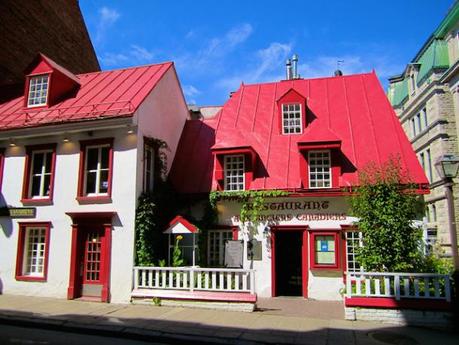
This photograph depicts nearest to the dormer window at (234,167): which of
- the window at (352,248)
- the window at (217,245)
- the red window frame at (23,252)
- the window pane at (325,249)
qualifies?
the window at (217,245)

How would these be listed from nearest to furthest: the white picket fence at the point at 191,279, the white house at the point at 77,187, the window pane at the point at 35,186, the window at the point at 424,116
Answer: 1. the white picket fence at the point at 191,279
2. the white house at the point at 77,187
3. the window pane at the point at 35,186
4. the window at the point at 424,116

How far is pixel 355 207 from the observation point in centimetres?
1286

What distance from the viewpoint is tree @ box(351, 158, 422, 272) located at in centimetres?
1180

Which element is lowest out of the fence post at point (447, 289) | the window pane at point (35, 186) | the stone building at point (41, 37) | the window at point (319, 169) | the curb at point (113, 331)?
the curb at point (113, 331)

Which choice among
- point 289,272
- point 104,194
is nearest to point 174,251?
point 104,194

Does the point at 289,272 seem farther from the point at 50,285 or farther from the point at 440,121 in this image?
the point at 440,121

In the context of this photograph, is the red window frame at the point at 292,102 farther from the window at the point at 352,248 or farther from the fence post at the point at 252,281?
the fence post at the point at 252,281

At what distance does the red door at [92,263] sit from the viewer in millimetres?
13750

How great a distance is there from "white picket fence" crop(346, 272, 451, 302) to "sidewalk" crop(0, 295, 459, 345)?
0.87 m

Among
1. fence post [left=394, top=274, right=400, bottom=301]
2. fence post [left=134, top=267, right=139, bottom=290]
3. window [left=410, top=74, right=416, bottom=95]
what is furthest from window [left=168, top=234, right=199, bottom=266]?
window [left=410, top=74, right=416, bottom=95]

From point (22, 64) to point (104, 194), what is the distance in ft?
39.5

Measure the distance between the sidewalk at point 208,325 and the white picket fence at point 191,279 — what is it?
2.43 feet

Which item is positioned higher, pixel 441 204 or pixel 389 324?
pixel 441 204

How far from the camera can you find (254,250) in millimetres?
14797
